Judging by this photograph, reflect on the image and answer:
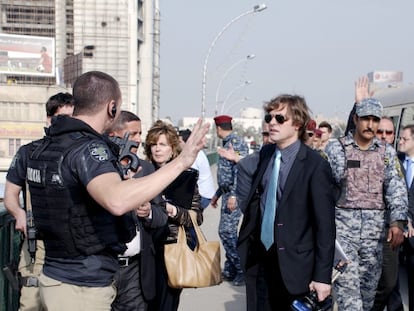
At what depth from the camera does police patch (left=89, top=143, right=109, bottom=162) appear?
2623 mm

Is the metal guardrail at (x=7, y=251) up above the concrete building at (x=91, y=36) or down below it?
below

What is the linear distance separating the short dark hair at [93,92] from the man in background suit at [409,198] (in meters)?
3.33

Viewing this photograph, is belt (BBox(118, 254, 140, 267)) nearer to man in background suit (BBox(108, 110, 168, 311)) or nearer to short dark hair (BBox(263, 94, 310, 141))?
man in background suit (BBox(108, 110, 168, 311))

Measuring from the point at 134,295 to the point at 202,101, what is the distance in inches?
954

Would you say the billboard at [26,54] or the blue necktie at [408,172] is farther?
the billboard at [26,54]

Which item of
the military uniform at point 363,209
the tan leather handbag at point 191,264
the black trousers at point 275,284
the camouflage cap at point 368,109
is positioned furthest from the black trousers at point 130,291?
the camouflage cap at point 368,109

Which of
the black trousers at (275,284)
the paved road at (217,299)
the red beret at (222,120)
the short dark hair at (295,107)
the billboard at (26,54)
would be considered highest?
the billboard at (26,54)

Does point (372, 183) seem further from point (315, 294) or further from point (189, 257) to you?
point (189, 257)

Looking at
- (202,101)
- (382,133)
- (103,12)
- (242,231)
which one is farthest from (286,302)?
(103,12)

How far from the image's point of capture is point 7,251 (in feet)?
14.1

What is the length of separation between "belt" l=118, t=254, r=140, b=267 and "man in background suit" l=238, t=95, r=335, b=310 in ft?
2.50

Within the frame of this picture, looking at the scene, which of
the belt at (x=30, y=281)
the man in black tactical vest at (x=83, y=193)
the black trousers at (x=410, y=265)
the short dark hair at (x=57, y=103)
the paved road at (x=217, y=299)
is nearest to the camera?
the man in black tactical vest at (x=83, y=193)

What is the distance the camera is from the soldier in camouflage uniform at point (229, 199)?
281 inches

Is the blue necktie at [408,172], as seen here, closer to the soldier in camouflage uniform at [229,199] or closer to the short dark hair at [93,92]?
the soldier in camouflage uniform at [229,199]
